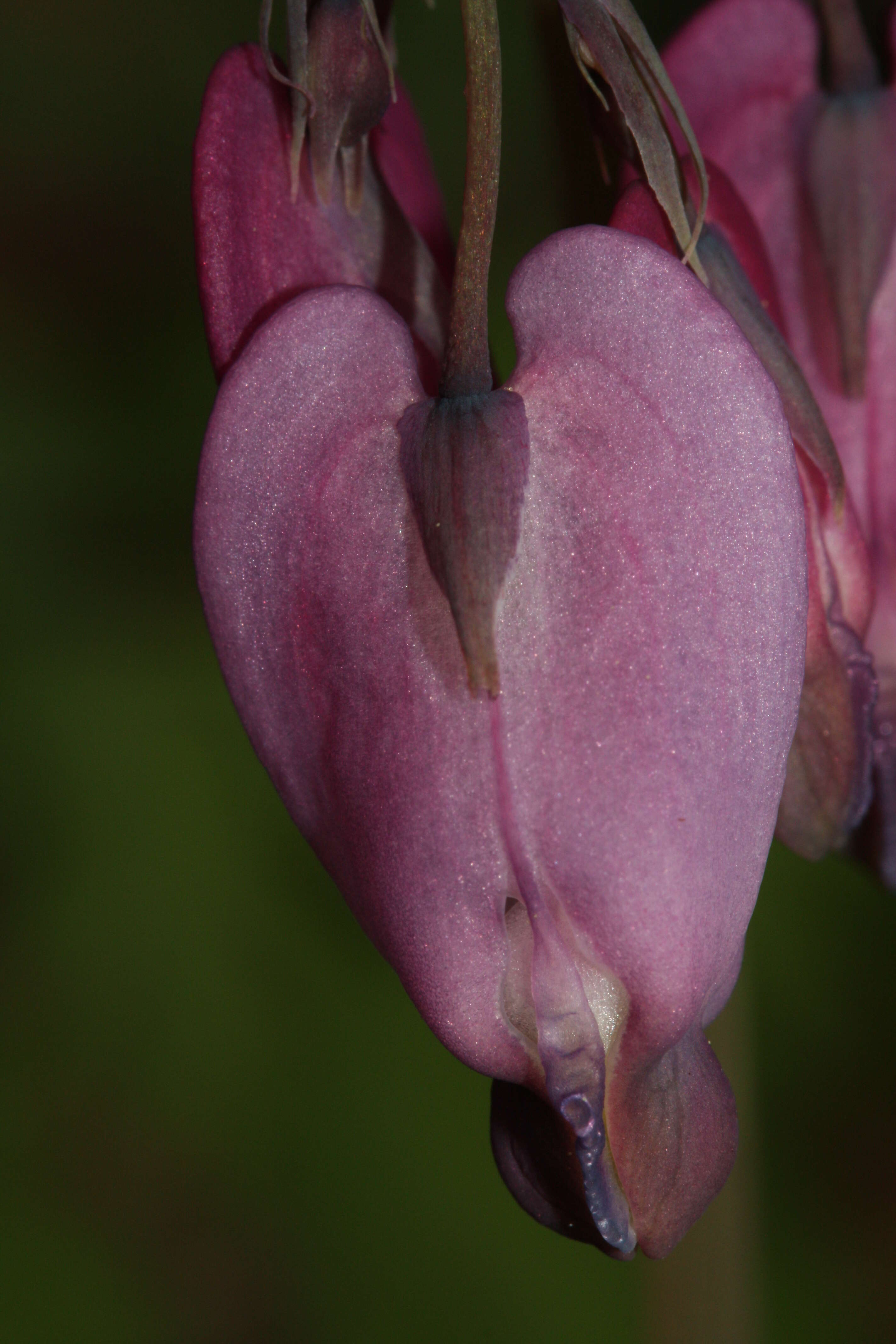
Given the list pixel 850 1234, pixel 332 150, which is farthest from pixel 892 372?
pixel 850 1234

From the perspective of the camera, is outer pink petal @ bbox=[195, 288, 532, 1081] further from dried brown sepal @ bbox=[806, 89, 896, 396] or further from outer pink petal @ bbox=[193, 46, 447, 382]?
dried brown sepal @ bbox=[806, 89, 896, 396]

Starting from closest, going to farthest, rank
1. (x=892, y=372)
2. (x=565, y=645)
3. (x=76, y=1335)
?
(x=565, y=645) → (x=892, y=372) → (x=76, y=1335)

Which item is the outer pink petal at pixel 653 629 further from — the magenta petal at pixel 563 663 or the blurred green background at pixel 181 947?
the blurred green background at pixel 181 947

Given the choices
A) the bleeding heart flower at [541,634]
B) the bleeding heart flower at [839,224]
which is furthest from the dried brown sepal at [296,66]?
the bleeding heart flower at [839,224]

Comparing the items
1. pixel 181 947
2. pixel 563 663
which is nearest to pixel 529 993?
pixel 563 663

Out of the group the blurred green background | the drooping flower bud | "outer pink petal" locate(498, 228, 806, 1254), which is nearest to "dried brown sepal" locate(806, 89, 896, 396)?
the drooping flower bud

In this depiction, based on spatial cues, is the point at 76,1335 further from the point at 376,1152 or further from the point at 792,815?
the point at 792,815
